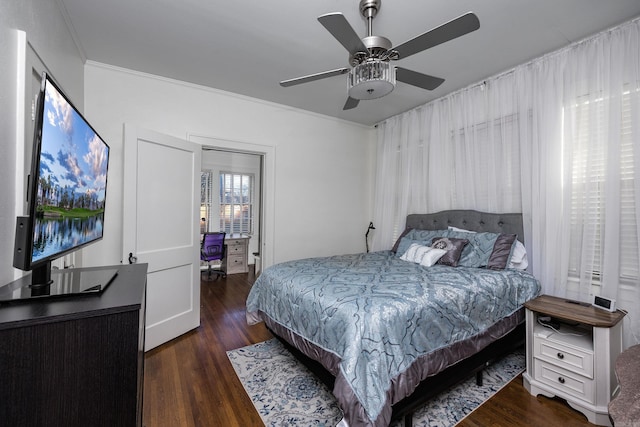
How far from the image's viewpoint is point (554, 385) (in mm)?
1935

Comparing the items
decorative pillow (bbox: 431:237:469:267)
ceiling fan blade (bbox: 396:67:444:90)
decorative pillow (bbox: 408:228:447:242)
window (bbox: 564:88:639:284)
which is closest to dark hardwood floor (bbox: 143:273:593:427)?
decorative pillow (bbox: 431:237:469:267)

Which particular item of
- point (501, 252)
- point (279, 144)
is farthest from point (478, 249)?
point (279, 144)

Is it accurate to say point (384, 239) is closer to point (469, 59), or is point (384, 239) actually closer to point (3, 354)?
point (469, 59)

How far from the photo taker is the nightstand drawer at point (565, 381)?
5.88 ft

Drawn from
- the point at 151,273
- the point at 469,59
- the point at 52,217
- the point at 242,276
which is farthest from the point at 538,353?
the point at 242,276

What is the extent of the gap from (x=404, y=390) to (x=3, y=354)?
5.22 ft

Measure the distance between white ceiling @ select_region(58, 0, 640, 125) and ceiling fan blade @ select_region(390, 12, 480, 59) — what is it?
50cm

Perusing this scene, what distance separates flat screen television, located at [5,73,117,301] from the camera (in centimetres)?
85

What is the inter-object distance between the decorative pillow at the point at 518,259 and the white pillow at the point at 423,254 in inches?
23.1

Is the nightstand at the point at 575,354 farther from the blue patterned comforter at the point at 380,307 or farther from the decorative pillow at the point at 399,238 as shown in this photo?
the decorative pillow at the point at 399,238

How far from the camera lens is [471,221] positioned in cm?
308

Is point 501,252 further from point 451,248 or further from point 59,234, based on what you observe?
point 59,234

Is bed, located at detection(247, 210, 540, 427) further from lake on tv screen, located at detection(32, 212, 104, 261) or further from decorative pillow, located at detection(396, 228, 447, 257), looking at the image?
lake on tv screen, located at detection(32, 212, 104, 261)

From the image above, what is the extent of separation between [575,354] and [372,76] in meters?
2.31
